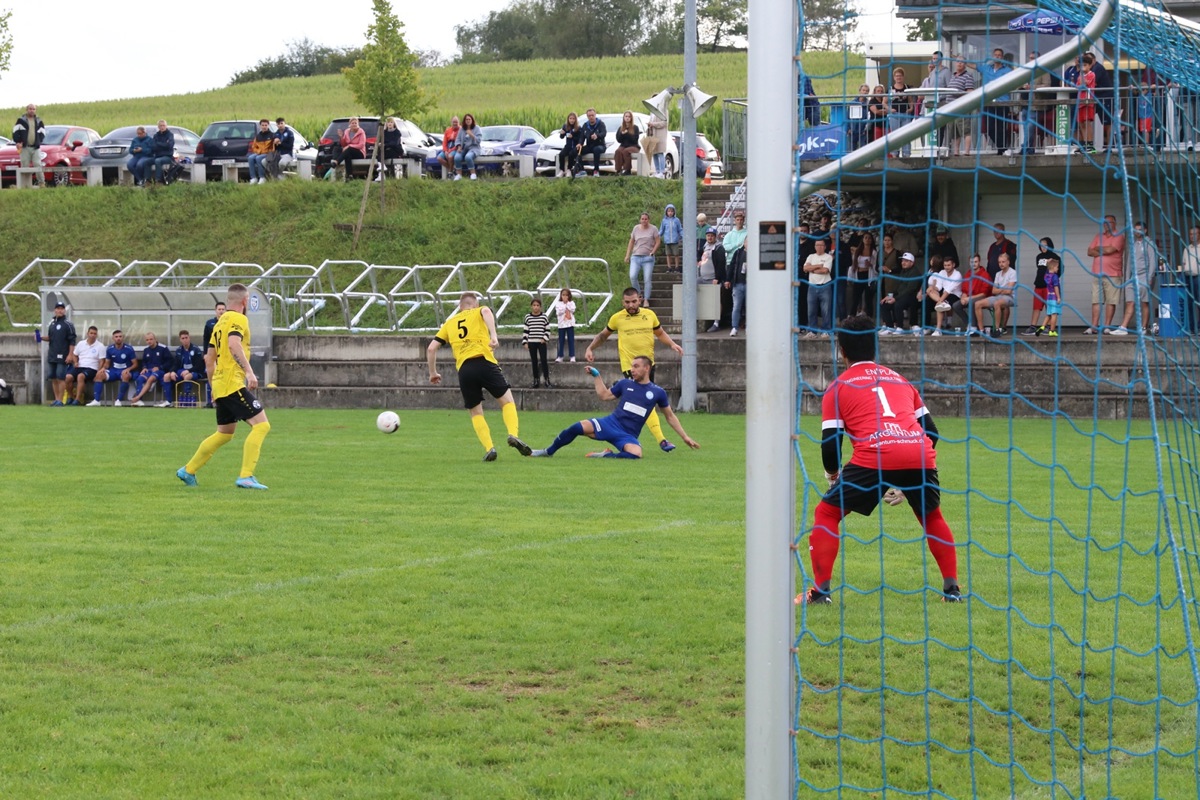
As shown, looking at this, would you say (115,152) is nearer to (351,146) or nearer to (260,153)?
(260,153)

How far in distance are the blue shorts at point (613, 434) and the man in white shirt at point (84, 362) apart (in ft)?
43.5

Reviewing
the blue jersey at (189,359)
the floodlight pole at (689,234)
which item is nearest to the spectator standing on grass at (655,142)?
the floodlight pole at (689,234)

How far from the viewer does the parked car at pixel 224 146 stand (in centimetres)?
3712

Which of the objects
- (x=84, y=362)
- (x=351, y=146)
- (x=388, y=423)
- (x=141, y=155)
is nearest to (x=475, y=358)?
(x=388, y=423)

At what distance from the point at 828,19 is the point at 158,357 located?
2133 cm

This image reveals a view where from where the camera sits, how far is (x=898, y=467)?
6.96m

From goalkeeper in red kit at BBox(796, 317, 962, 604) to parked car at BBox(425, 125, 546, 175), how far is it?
29422 mm

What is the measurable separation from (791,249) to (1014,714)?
2331 millimetres

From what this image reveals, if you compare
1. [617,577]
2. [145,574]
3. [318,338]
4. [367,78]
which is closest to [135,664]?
[145,574]

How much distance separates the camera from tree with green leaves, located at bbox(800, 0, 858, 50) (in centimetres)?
455

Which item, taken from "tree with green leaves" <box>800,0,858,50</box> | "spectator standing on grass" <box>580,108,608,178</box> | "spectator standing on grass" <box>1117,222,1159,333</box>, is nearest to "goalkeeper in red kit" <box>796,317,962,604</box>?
"spectator standing on grass" <box>1117,222,1159,333</box>

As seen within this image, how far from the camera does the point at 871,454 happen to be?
6.92 metres

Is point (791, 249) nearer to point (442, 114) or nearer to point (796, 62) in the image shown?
point (796, 62)

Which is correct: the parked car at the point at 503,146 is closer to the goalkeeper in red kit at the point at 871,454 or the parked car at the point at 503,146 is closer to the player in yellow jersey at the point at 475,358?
the player in yellow jersey at the point at 475,358
